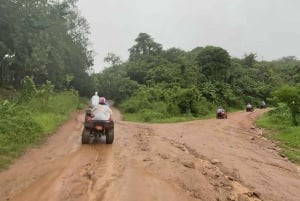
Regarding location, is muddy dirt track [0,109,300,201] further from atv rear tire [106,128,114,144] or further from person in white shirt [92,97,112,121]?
person in white shirt [92,97,112,121]

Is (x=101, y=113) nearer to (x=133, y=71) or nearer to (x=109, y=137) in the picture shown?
(x=109, y=137)

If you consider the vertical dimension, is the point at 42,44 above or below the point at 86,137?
above

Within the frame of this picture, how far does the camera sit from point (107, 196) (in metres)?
7.71

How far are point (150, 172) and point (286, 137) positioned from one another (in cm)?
1158

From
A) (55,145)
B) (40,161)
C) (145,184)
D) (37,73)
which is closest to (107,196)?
(145,184)

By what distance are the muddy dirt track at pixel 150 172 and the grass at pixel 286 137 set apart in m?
0.57

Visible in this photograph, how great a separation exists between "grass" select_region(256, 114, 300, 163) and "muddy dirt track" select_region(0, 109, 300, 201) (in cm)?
57

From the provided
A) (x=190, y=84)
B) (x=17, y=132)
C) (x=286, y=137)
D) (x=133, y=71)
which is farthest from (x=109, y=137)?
(x=133, y=71)

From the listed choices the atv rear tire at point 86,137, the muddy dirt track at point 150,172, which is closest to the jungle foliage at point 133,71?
the muddy dirt track at point 150,172

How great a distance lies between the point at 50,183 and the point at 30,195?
0.73 meters

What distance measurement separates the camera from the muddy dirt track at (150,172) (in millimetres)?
8320

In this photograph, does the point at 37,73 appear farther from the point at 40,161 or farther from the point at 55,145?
the point at 40,161

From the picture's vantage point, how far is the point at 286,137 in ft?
64.8

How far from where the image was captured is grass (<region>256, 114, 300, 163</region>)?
1565cm
